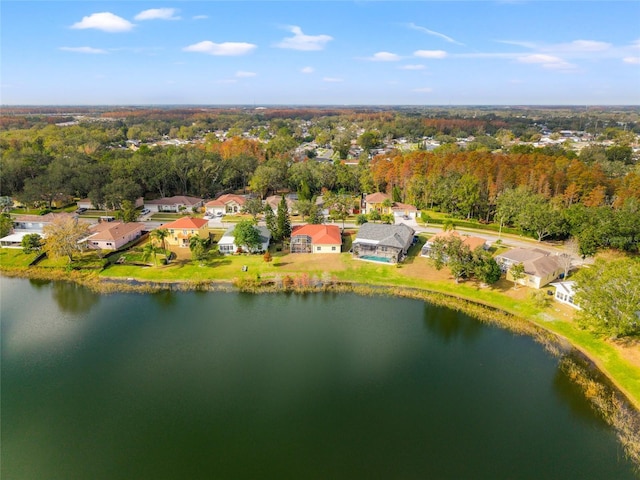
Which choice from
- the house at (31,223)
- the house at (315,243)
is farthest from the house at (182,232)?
the house at (31,223)

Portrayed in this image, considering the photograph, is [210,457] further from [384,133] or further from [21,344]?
[384,133]

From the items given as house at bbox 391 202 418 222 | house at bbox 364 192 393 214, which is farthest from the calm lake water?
house at bbox 364 192 393 214

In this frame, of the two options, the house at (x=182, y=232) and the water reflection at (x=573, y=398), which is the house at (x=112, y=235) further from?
the water reflection at (x=573, y=398)

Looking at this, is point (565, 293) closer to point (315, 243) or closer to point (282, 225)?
point (315, 243)

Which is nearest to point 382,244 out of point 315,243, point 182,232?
point 315,243

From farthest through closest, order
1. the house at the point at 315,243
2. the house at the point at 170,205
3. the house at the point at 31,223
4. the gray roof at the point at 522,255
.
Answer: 1. the house at the point at 170,205
2. the house at the point at 31,223
3. the house at the point at 315,243
4. the gray roof at the point at 522,255

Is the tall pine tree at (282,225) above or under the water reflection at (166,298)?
above
